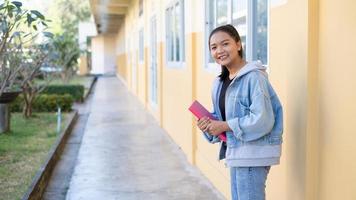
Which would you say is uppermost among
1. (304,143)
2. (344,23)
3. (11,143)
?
(344,23)

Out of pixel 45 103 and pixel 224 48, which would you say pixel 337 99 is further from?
pixel 45 103

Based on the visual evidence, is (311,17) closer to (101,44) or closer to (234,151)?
(234,151)

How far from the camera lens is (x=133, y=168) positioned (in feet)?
21.9

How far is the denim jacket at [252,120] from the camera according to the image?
8.93 ft

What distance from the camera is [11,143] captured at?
320 inches

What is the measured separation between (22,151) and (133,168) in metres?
Result: 1.82

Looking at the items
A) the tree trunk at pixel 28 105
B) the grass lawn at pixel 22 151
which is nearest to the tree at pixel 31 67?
the tree trunk at pixel 28 105

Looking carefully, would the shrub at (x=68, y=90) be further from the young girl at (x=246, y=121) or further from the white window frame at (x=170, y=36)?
the young girl at (x=246, y=121)

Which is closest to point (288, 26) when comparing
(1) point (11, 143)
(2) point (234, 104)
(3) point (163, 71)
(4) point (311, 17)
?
(4) point (311, 17)

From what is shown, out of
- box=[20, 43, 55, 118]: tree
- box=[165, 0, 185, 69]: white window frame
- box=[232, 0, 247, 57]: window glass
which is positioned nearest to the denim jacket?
box=[232, 0, 247, 57]: window glass

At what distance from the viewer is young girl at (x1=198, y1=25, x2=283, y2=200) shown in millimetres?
2734

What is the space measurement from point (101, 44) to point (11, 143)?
38.0 m

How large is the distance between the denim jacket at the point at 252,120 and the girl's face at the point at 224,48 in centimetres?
11

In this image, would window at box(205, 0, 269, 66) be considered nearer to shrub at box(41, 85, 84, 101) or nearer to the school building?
the school building
